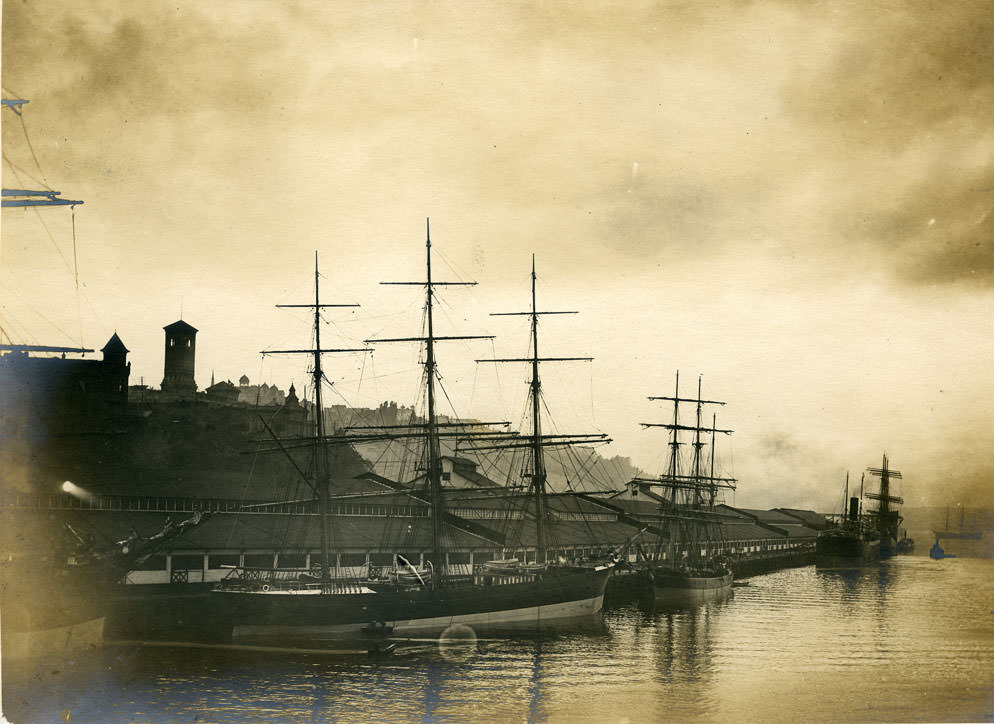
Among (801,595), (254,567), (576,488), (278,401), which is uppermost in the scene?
(278,401)

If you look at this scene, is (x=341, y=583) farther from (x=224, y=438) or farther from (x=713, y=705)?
(x=713, y=705)

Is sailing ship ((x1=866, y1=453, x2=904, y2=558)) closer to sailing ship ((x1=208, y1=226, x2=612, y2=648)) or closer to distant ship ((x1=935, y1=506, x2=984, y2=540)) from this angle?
distant ship ((x1=935, y1=506, x2=984, y2=540))

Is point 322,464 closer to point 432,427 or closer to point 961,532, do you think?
point 432,427

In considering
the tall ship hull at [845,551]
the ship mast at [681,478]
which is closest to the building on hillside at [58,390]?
the ship mast at [681,478]

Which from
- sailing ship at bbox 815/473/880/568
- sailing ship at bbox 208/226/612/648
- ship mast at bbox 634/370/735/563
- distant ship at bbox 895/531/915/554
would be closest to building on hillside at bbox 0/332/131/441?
sailing ship at bbox 208/226/612/648

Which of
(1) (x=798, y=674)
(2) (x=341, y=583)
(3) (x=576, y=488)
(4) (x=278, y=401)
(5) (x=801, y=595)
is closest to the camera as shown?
(1) (x=798, y=674)

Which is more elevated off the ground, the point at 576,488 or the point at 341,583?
the point at 576,488

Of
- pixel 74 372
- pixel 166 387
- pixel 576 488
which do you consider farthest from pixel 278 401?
pixel 576 488
